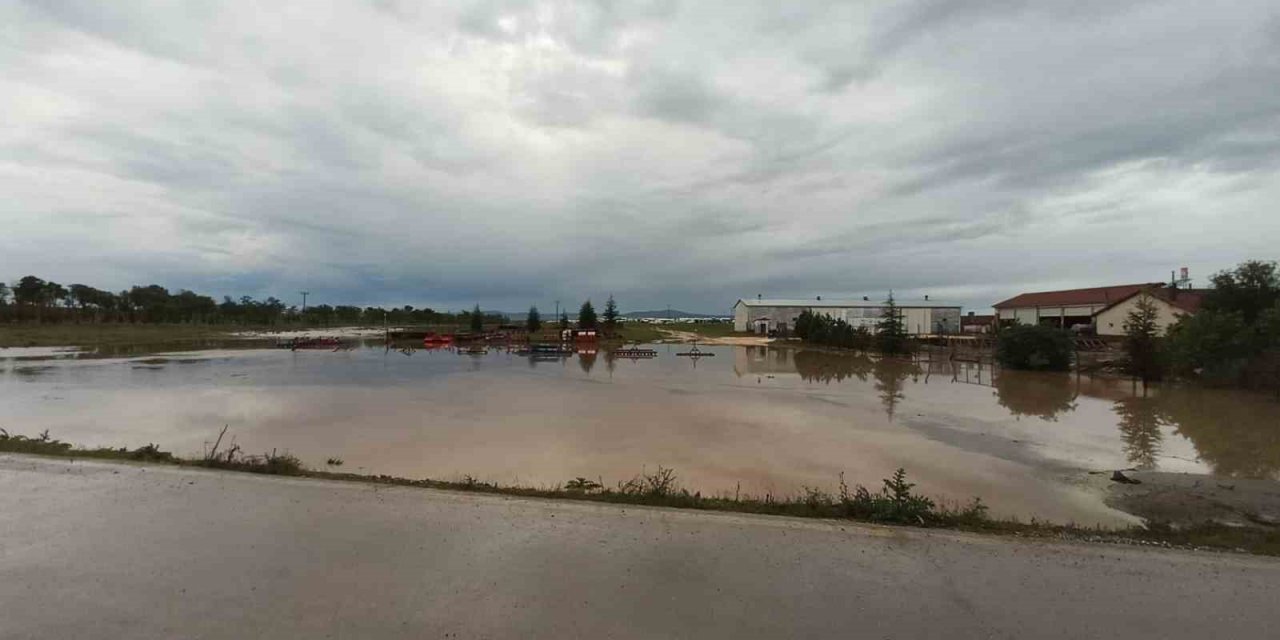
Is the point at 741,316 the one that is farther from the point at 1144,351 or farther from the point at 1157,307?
the point at 1144,351

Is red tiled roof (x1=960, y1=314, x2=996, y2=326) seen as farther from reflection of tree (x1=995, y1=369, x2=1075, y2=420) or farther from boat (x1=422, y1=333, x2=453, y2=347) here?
boat (x1=422, y1=333, x2=453, y2=347)

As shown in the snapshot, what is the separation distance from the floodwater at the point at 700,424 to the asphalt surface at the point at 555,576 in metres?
3.59

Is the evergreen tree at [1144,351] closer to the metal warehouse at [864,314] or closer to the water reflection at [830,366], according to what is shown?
the water reflection at [830,366]

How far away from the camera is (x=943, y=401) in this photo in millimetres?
21844

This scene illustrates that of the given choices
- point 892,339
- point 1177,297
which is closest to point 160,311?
point 892,339

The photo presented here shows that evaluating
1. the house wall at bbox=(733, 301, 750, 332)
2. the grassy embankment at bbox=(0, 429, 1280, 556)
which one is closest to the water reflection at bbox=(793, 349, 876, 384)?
the grassy embankment at bbox=(0, 429, 1280, 556)

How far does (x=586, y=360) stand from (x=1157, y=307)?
39543 millimetres

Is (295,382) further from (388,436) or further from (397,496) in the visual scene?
(397,496)

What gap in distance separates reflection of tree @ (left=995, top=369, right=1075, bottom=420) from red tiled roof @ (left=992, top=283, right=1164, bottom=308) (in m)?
22.1

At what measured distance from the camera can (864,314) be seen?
74.4 meters

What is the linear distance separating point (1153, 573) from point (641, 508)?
4257 millimetres

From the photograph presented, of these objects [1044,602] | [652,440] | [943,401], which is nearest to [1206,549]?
[1044,602]

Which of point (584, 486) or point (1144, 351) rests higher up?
point (1144, 351)

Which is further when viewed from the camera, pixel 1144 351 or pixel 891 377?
pixel 891 377
